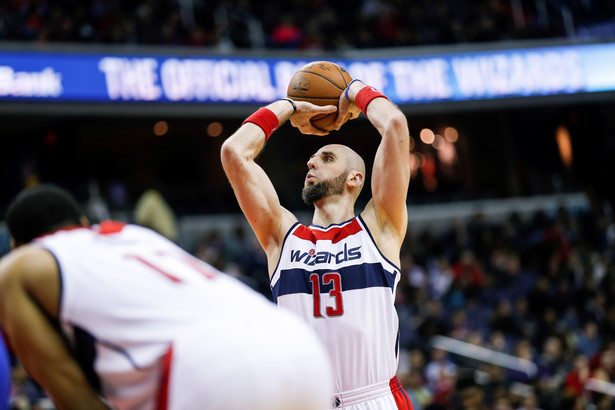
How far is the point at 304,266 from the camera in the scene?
4.07 meters

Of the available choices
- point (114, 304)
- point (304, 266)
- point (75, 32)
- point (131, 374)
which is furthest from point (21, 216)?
point (75, 32)

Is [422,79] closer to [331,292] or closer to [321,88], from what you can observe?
[321,88]

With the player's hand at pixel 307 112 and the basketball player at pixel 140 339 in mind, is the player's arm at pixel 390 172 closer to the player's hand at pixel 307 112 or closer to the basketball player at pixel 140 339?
the player's hand at pixel 307 112

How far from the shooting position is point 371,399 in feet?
12.6

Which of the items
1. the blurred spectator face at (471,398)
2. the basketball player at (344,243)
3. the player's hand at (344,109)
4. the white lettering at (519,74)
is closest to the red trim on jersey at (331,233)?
the basketball player at (344,243)

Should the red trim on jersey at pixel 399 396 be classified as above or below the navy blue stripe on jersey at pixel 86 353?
below

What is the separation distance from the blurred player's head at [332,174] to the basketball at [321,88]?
195 mm

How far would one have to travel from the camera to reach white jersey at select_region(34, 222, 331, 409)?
7.95 feet

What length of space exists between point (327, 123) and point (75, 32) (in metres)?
11.7

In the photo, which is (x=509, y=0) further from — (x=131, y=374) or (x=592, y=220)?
(x=131, y=374)

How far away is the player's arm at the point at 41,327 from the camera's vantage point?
2.47 m

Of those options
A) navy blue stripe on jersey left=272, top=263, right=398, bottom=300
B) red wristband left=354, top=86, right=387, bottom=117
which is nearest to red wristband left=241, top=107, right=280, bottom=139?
red wristband left=354, top=86, right=387, bottom=117

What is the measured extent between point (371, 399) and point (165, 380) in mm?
1593

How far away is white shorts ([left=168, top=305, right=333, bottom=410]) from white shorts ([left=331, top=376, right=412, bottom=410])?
51.8 inches
